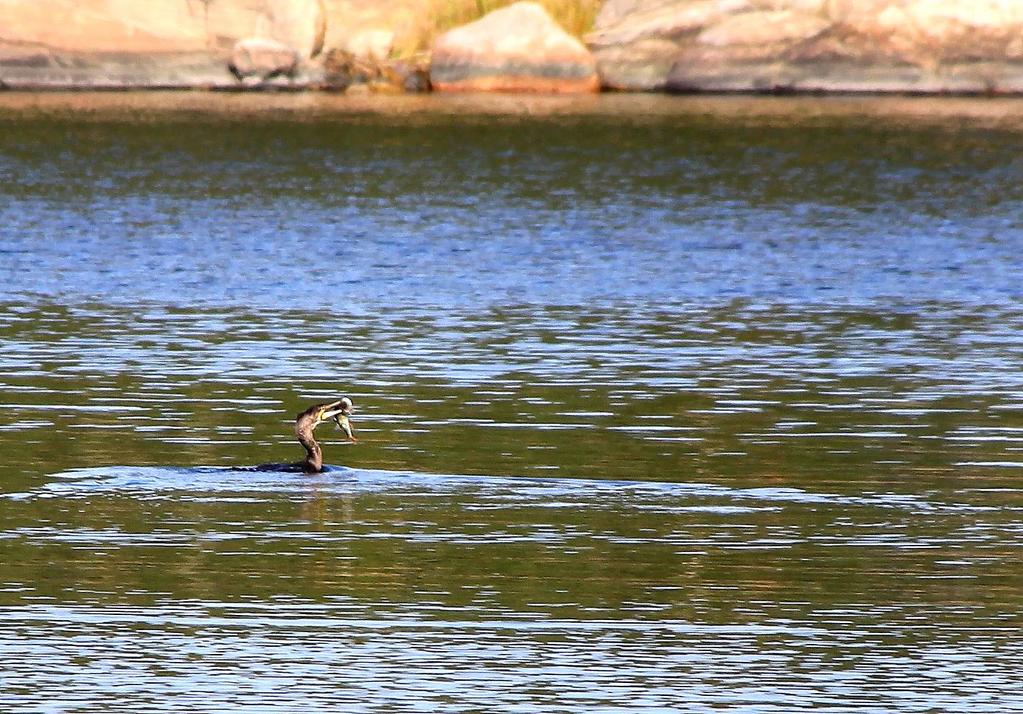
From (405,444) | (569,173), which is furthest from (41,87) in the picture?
(405,444)

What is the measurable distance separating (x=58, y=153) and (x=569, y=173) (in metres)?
12.9

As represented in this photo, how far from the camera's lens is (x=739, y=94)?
3460 inches

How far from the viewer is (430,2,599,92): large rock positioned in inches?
3329

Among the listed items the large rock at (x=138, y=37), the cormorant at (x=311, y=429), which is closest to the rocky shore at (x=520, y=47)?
the large rock at (x=138, y=37)

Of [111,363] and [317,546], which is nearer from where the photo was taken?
[317,546]

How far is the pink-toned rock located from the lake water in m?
44.0

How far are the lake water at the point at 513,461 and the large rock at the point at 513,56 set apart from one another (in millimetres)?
41793

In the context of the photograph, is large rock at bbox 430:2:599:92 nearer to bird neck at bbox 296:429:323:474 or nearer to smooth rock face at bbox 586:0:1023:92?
smooth rock face at bbox 586:0:1023:92

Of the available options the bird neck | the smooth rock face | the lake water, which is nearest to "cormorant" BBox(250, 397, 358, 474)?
the bird neck

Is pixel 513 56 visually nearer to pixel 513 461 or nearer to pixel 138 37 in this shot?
pixel 138 37

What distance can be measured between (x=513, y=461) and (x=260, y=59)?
71731 millimetres

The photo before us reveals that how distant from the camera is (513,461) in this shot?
17812 millimetres

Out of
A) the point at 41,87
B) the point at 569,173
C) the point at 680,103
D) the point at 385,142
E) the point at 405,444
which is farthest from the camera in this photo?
the point at 41,87

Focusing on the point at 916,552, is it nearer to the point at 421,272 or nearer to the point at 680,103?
the point at 421,272
